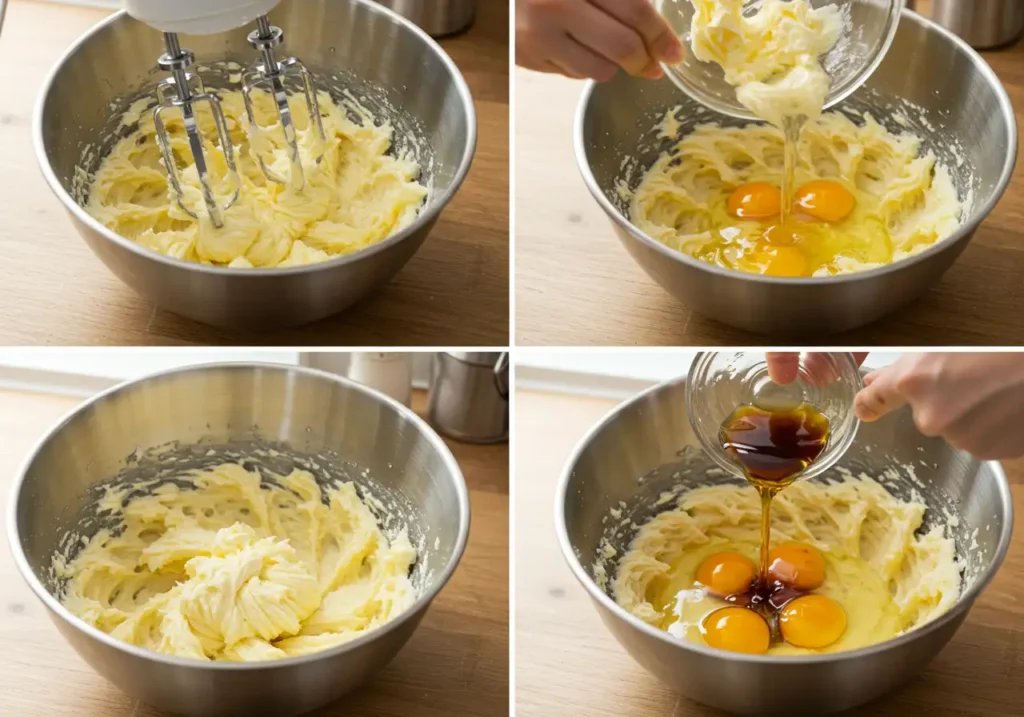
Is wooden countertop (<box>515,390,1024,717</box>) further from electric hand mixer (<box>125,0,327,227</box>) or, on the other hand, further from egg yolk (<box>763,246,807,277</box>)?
electric hand mixer (<box>125,0,327,227</box>)

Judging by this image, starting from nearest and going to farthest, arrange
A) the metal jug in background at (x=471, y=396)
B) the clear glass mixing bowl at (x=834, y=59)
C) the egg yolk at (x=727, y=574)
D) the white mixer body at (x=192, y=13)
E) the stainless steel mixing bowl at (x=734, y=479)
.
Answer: the white mixer body at (x=192, y=13)
the stainless steel mixing bowl at (x=734, y=479)
the clear glass mixing bowl at (x=834, y=59)
the egg yolk at (x=727, y=574)
the metal jug in background at (x=471, y=396)

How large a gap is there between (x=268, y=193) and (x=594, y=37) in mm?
436

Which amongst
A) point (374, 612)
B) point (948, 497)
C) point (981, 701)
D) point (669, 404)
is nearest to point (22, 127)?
point (374, 612)

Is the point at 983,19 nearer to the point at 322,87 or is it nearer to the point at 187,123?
the point at 322,87

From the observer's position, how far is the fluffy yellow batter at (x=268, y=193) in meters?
1.42

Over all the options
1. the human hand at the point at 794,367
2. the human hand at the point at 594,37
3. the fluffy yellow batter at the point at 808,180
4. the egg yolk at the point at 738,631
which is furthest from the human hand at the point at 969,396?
the human hand at the point at 594,37

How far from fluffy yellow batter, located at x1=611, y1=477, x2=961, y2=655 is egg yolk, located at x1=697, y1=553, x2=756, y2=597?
15 millimetres

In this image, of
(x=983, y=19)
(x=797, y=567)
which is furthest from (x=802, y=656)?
(x=983, y=19)

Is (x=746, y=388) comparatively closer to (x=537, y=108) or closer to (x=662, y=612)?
(x=662, y=612)

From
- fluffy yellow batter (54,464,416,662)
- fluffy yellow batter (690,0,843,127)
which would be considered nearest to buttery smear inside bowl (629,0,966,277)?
fluffy yellow batter (690,0,843,127)

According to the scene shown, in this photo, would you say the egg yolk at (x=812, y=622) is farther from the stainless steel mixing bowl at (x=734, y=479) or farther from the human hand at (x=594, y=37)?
the human hand at (x=594, y=37)

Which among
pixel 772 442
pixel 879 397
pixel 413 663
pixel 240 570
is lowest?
pixel 413 663

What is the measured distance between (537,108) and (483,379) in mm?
386

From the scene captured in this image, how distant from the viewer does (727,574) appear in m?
1.54
